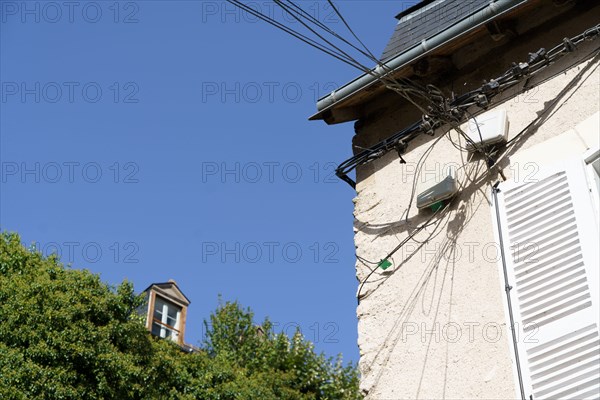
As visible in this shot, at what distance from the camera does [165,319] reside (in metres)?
23.9

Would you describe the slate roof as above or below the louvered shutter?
above

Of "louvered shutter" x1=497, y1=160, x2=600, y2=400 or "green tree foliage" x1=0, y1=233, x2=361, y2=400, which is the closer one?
"louvered shutter" x1=497, y1=160, x2=600, y2=400

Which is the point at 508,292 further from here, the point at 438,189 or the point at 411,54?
the point at 411,54

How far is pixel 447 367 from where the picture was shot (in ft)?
14.7

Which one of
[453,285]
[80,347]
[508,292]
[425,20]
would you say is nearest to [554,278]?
[508,292]

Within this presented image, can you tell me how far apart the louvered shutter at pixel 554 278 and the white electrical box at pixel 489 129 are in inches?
13.0

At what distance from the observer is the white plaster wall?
4.43 meters

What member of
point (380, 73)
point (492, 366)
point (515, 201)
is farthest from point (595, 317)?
point (380, 73)

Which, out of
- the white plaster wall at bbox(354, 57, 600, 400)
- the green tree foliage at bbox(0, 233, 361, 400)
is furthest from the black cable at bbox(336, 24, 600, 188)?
the green tree foliage at bbox(0, 233, 361, 400)

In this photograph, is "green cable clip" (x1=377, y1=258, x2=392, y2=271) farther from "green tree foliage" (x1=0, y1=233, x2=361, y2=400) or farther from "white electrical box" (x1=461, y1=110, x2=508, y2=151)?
"green tree foliage" (x1=0, y1=233, x2=361, y2=400)

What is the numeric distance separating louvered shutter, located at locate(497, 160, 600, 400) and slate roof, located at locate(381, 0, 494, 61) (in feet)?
4.55

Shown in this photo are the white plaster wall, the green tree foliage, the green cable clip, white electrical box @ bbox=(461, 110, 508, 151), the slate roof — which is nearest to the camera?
the white plaster wall

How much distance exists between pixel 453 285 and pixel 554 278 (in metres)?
0.67

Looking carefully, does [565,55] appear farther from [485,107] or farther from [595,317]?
[595,317]
